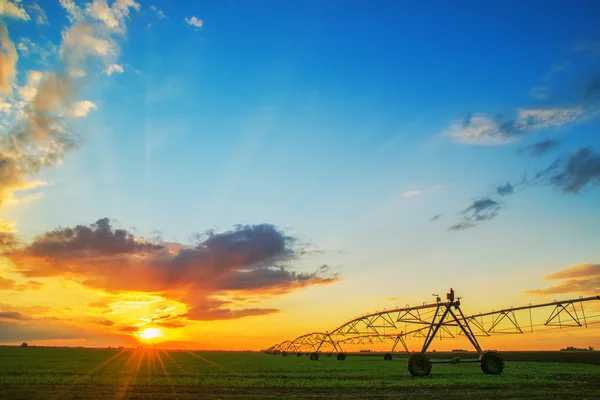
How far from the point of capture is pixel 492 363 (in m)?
39.4

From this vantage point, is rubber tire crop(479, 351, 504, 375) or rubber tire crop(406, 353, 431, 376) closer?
rubber tire crop(406, 353, 431, 376)

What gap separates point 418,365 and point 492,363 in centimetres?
796

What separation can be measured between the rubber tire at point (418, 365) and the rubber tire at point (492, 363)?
6.16 m

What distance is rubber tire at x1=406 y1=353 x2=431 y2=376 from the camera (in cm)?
3697

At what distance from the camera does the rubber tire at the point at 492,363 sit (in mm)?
39094

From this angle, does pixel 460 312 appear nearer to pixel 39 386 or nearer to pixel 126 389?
pixel 126 389

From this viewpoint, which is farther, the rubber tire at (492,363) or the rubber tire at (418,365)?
the rubber tire at (492,363)

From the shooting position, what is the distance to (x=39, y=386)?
27922mm

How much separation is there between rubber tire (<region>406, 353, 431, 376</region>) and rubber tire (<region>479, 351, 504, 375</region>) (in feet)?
20.2

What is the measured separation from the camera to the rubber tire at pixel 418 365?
121ft

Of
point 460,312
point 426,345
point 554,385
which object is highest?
point 460,312

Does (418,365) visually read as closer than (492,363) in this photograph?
Yes

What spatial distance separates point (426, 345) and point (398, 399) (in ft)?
53.7

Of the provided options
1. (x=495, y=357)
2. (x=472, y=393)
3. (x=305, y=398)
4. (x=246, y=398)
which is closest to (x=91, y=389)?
(x=246, y=398)
